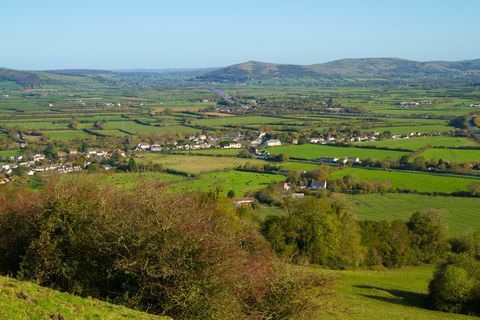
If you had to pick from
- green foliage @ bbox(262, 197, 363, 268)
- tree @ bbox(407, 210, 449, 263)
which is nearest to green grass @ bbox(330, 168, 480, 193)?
tree @ bbox(407, 210, 449, 263)

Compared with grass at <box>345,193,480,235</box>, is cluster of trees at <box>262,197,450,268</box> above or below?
above

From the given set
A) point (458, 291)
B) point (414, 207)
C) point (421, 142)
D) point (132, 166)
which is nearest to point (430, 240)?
point (414, 207)

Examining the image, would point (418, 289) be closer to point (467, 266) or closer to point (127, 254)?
point (467, 266)

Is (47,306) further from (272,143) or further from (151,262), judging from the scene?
(272,143)

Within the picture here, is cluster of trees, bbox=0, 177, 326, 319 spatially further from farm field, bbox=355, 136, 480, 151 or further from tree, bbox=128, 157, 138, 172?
farm field, bbox=355, 136, 480, 151

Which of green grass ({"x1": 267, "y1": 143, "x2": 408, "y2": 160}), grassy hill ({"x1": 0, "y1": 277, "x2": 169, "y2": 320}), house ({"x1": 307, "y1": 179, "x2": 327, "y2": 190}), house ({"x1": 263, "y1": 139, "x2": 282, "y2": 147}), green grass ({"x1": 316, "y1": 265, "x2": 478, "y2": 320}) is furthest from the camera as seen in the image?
house ({"x1": 263, "y1": 139, "x2": 282, "y2": 147})
